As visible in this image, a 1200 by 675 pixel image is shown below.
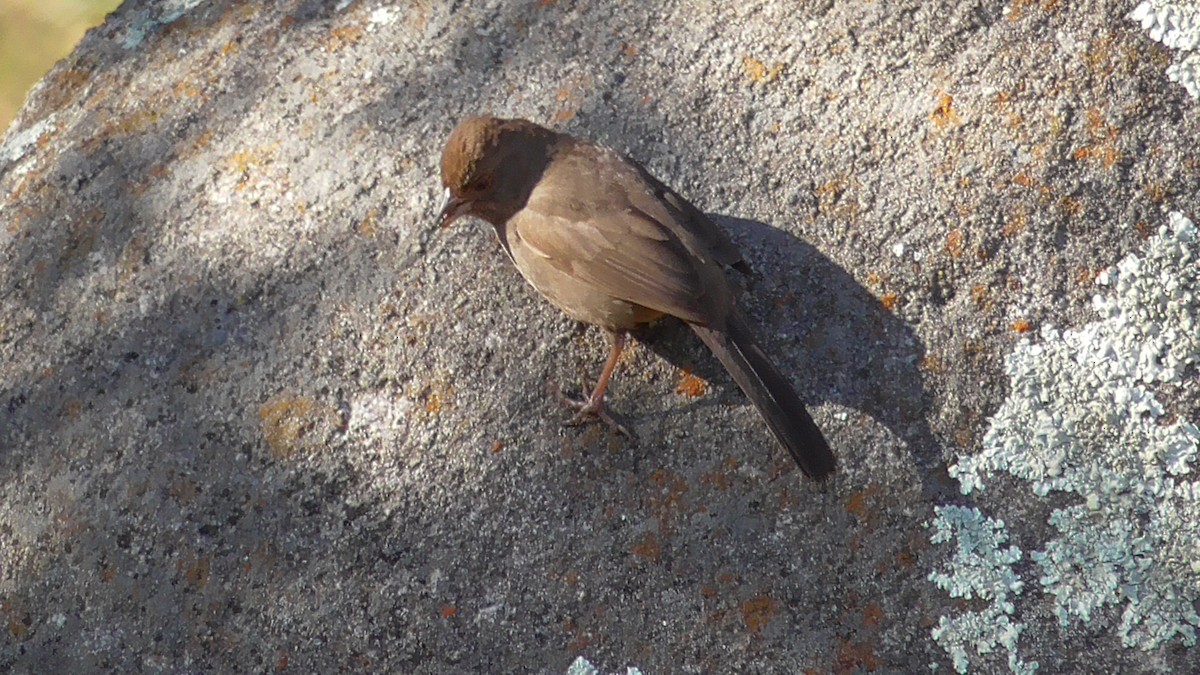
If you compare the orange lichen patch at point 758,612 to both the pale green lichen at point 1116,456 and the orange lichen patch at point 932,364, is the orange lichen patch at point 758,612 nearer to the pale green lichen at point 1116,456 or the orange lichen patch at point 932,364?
the pale green lichen at point 1116,456

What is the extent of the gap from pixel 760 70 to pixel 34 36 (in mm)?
5139

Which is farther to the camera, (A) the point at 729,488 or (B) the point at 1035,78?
(B) the point at 1035,78

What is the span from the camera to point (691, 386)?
303cm

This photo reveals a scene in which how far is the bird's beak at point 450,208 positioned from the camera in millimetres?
3152

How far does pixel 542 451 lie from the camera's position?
2.94 meters

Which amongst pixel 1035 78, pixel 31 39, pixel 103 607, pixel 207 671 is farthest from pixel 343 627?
pixel 31 39

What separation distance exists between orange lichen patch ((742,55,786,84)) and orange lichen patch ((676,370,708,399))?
93cm

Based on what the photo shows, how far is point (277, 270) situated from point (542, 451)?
0.98 meters

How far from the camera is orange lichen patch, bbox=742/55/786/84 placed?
325 centimetres

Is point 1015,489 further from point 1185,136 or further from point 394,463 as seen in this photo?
point 394,463

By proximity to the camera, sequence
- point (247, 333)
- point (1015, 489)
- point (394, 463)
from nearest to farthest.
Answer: point (1015, 489)
point (394, 463)
point (247, 333)

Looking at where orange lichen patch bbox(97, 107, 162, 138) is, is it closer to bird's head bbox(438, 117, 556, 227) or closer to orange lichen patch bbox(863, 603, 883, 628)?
bird's head bbox(438, 117, 556, 227)

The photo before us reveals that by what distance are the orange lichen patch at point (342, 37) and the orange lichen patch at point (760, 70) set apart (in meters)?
1.27

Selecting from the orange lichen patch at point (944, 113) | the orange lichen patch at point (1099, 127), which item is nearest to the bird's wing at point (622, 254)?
the orange lichen patch at point (944, 113)
